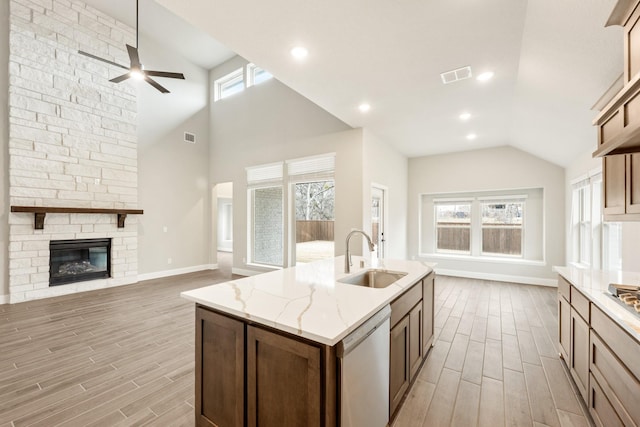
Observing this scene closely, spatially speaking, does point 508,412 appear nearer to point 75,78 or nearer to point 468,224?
point 468,224

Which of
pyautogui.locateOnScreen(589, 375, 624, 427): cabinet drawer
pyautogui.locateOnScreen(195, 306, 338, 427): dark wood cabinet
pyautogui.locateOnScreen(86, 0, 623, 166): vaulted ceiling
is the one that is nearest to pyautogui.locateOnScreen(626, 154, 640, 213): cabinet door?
pyautogui.locateOnScreen(86, 0, 623, 166): vaulted ceiling

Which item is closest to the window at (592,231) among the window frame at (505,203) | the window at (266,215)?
the window frame at (505,203)

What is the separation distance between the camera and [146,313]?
12.5 ft

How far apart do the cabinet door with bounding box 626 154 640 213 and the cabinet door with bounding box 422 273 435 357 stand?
4.52 ft

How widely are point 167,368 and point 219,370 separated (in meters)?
1.33

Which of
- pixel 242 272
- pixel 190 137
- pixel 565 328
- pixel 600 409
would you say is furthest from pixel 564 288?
pixel 190 137

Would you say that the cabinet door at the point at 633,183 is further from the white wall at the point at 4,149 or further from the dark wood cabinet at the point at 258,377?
the white wall at the point at 4,149

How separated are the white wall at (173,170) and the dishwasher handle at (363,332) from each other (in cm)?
614

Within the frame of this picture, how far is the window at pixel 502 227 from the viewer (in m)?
5.83

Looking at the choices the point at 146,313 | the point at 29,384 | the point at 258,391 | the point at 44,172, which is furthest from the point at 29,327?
the point at 258,391

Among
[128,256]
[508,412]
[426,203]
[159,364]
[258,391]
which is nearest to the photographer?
[258,391]

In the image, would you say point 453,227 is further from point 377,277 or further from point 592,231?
point 377,277

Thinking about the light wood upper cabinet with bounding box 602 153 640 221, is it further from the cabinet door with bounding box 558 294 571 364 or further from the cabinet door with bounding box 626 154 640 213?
the cabinet door with bounding box 558 294 571 364

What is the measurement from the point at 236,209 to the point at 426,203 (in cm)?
475
